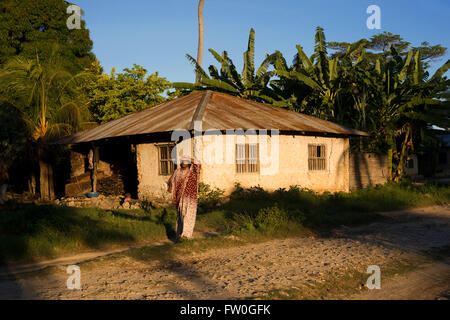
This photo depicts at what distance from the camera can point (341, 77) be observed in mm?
18078

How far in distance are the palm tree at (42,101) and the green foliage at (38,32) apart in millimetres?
8983

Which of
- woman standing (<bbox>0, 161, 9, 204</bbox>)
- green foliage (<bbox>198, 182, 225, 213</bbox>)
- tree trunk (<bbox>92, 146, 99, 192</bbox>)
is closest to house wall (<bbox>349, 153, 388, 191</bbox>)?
green foliage (<bbox>198, 182, 225, 213</bbox>)

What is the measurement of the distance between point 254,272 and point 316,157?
10.4m

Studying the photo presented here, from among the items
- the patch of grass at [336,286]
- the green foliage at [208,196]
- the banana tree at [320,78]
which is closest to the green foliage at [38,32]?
the banana tree at [320,78]

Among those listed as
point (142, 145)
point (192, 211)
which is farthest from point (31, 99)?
point (192, 211)

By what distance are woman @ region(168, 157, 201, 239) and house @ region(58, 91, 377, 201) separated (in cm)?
405

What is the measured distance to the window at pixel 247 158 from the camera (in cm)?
1346

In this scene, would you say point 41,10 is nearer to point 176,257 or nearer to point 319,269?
point 176,257

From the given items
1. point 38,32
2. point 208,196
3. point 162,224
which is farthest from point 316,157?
point 38,32

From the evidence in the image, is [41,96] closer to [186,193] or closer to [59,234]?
[59,234]

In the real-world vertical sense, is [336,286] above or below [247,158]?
below

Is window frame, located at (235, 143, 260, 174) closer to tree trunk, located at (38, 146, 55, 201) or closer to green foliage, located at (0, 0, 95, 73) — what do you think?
tree trunk, located at (38, 146, 55, 201)

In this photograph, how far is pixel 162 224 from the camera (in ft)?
31.3

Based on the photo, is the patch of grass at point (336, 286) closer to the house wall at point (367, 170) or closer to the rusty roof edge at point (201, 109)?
the rusty roof edge at point (201, 109)
